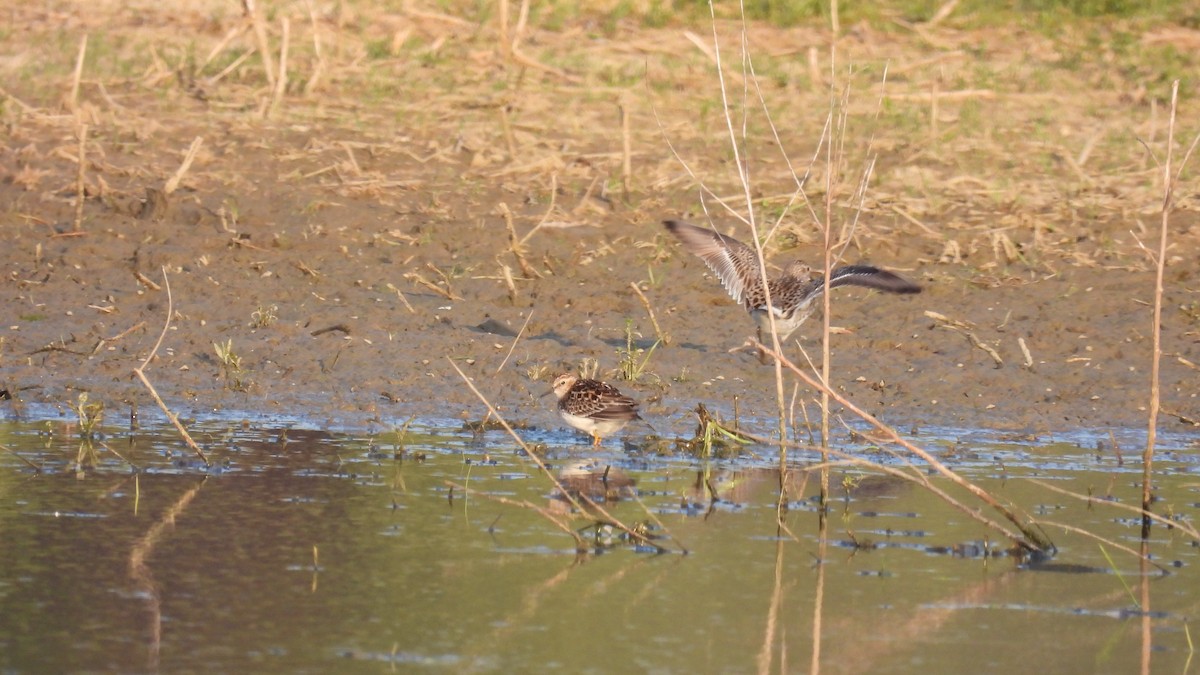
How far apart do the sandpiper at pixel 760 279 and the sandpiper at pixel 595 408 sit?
1262mm

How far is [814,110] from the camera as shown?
13.5 metres

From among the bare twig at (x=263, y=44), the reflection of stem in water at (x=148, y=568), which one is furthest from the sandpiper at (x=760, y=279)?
the bare twig at (x=263, y=44)

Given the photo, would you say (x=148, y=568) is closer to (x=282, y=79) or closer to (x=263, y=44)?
(x=282, y=79)

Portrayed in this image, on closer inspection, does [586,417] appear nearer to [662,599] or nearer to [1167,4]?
[662,599]

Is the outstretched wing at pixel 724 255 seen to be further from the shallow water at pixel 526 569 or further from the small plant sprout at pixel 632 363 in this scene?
the shallow water at pixel 526 569

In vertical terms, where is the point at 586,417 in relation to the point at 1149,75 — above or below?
below

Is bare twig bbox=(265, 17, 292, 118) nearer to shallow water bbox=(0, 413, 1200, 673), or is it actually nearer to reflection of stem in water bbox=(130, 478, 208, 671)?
shallow water bbox=(0, 413, 1200, 673)

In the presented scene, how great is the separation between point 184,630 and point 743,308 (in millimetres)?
5719

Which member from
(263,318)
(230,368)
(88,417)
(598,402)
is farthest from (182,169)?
(598,402)

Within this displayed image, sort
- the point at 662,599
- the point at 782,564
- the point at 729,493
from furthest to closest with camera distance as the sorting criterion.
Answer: the point at 729,493
the point at 782,564
the point at 662,599

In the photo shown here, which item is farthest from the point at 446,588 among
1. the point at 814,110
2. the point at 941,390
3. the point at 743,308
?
the point at 814,110

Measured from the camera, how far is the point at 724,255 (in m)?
9.78

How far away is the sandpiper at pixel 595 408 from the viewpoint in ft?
26.4

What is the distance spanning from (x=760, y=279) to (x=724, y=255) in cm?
57
